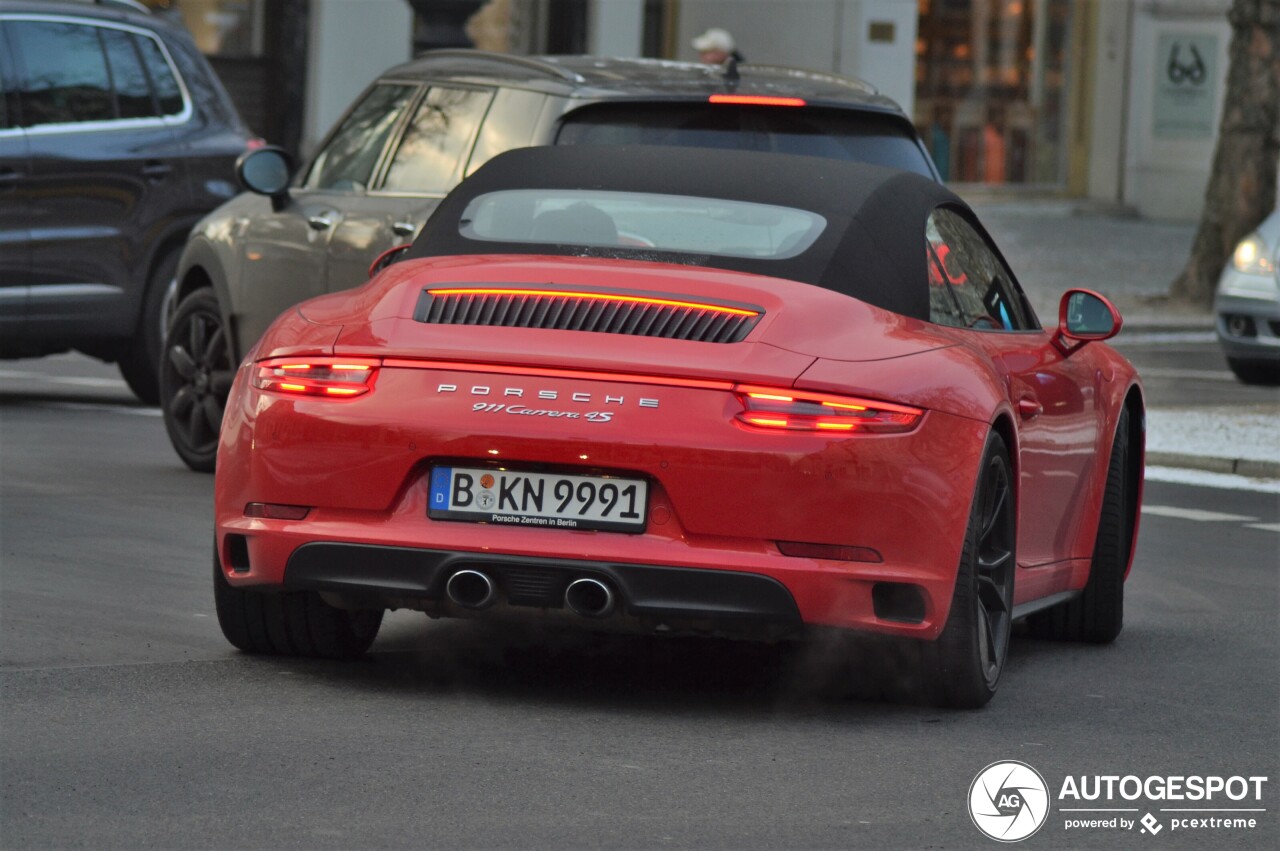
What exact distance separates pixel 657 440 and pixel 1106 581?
245 cm

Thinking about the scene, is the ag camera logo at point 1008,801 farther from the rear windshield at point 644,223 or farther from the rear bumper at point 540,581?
the rear windshield at point 644,223

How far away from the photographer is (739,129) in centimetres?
915

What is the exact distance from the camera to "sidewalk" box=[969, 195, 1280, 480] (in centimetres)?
1354

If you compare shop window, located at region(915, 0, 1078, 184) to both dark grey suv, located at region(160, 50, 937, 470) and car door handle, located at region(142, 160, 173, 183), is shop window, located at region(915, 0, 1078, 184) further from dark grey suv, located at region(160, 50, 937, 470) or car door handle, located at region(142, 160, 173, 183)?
dark grey suv, located at region(160, 50, 937, 470)

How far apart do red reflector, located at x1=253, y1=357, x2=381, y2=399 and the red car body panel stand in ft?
0.08

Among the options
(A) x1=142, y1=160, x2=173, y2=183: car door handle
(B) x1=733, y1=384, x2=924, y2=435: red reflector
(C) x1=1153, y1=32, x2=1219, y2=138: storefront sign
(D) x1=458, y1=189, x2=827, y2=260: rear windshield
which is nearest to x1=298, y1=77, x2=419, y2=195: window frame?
(A) x1=142, y1=160, x2=173, y2=183: car door handle

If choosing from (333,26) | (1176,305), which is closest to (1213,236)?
(1176,305)

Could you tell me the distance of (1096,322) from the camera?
727cm

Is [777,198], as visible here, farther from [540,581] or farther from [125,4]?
[125,4]

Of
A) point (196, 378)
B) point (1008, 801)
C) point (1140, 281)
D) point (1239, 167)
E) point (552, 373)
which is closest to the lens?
point (1008, 801)

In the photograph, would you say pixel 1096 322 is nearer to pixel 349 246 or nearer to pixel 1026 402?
pixel 1026 402

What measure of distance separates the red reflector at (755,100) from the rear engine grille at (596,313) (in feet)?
10.2

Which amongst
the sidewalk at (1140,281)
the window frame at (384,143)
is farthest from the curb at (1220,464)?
the window frame at (384,143)

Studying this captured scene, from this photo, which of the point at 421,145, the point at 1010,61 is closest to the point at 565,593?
the point at 421,145
